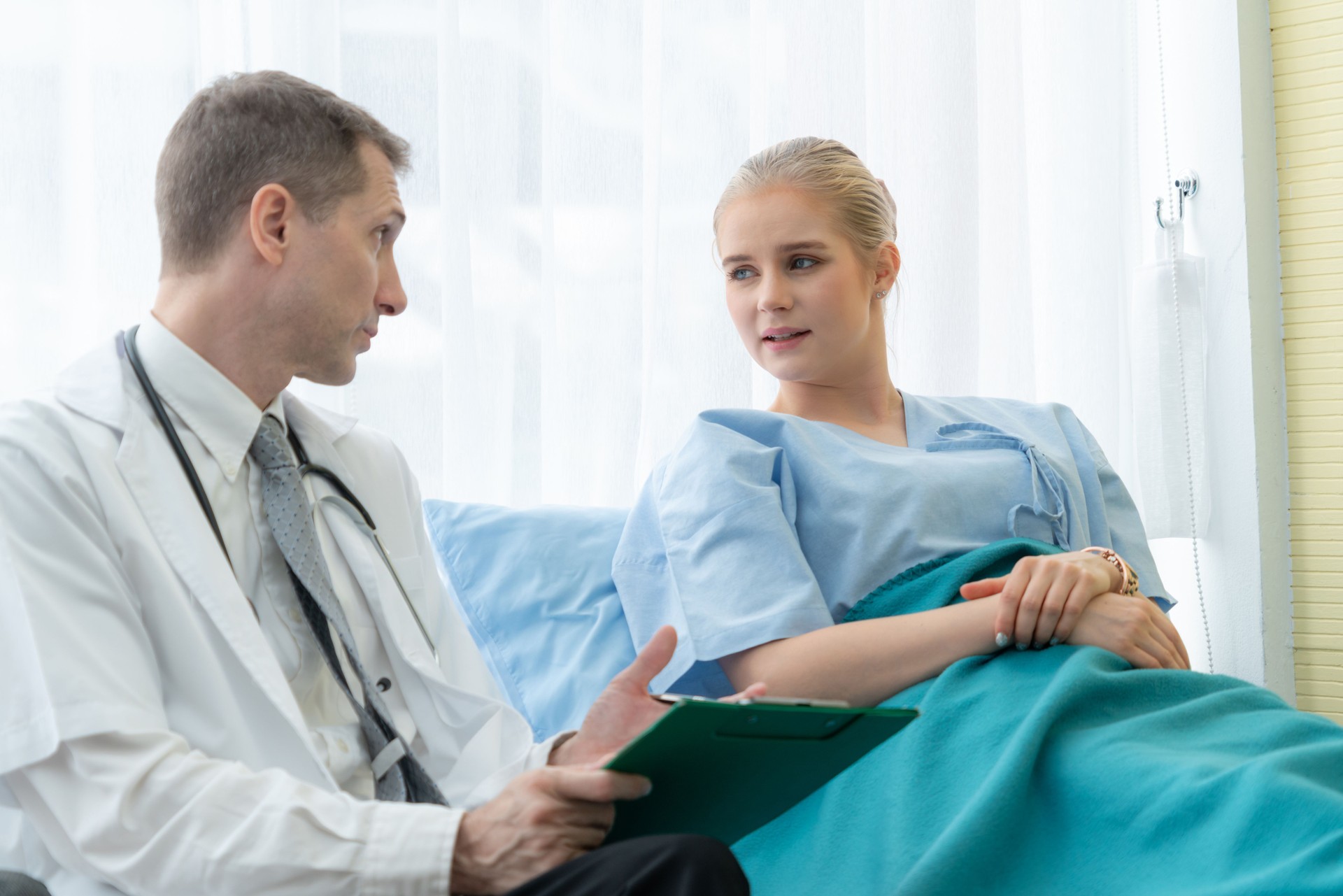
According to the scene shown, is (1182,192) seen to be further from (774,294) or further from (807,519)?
(807,519)

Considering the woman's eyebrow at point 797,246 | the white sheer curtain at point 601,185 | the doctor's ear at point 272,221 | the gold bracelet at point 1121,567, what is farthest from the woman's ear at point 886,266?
the doctor's ear at point 272,221

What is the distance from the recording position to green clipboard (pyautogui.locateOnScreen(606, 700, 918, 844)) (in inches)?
30.0

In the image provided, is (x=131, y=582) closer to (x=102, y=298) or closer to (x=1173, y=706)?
(x=102, y=298)

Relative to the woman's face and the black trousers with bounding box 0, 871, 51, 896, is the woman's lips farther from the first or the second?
the black trousers with bounding box 0, 871, 51, 896

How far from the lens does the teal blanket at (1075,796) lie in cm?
94

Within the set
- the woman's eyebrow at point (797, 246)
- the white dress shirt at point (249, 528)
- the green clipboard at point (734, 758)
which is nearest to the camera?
the green clipboard at point (734, 758)

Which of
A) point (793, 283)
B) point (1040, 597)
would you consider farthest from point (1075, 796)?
point (793, 283)

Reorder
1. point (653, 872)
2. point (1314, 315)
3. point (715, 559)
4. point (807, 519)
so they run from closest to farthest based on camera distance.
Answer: point (653, 872), point (715, 559), point (807, 519), point (1314, 315)

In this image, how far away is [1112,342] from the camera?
233 centimetres

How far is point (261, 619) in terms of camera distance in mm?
1091

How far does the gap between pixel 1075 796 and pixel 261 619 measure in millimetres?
759

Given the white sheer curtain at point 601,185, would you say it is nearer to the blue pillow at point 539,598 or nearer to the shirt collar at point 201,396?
the blue pillow at point 539,598

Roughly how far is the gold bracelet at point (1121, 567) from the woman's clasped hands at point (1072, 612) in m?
0.06

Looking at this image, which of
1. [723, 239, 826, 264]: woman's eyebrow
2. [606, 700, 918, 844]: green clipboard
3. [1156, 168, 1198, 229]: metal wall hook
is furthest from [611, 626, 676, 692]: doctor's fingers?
[1156, 168, 1198, 229]: metal wall hook
